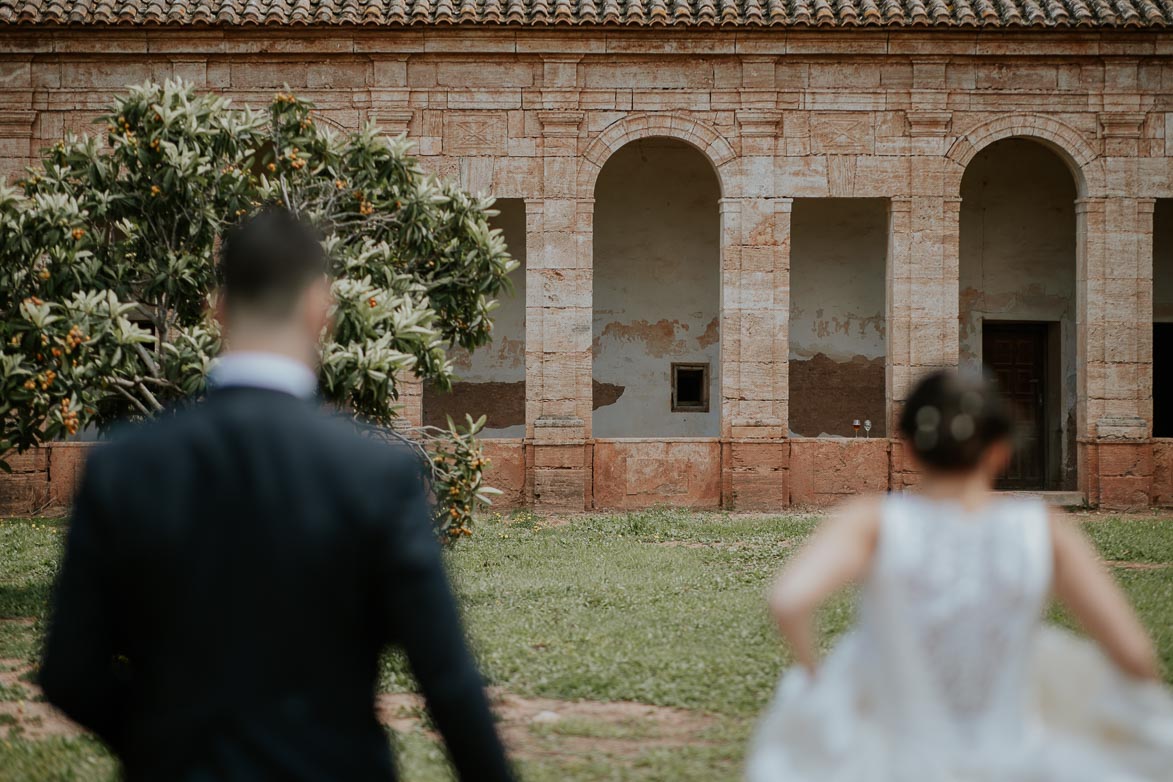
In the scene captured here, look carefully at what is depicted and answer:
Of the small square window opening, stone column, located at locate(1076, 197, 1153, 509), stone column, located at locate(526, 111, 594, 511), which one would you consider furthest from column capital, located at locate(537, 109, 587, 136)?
stone column, located at locate(1076, 197, 1153, 509)

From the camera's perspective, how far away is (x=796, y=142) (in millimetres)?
14867

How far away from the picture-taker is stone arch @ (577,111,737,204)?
1480 cm

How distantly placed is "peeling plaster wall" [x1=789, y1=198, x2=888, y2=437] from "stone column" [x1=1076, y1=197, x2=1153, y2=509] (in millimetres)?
3383

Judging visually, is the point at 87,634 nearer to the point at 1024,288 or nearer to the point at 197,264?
the point at 197,264

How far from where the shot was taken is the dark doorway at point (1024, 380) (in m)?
17.8

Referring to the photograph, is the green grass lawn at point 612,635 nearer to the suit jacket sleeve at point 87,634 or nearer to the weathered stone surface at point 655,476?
the weathered stone surface at point 655,476

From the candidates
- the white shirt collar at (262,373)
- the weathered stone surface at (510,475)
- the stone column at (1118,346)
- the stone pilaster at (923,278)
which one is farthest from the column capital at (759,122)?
the white shirt collar at (262,373)

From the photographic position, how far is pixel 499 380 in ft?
58.0

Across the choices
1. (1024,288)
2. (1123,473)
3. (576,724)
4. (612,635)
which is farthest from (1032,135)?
(576,724)

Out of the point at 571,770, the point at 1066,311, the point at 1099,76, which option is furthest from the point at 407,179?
the point at 1066,311

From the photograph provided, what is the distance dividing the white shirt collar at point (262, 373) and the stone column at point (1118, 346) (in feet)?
47.9

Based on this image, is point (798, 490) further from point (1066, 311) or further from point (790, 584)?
point (790, 584)

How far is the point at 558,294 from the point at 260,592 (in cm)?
1305

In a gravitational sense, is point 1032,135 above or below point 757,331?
above
